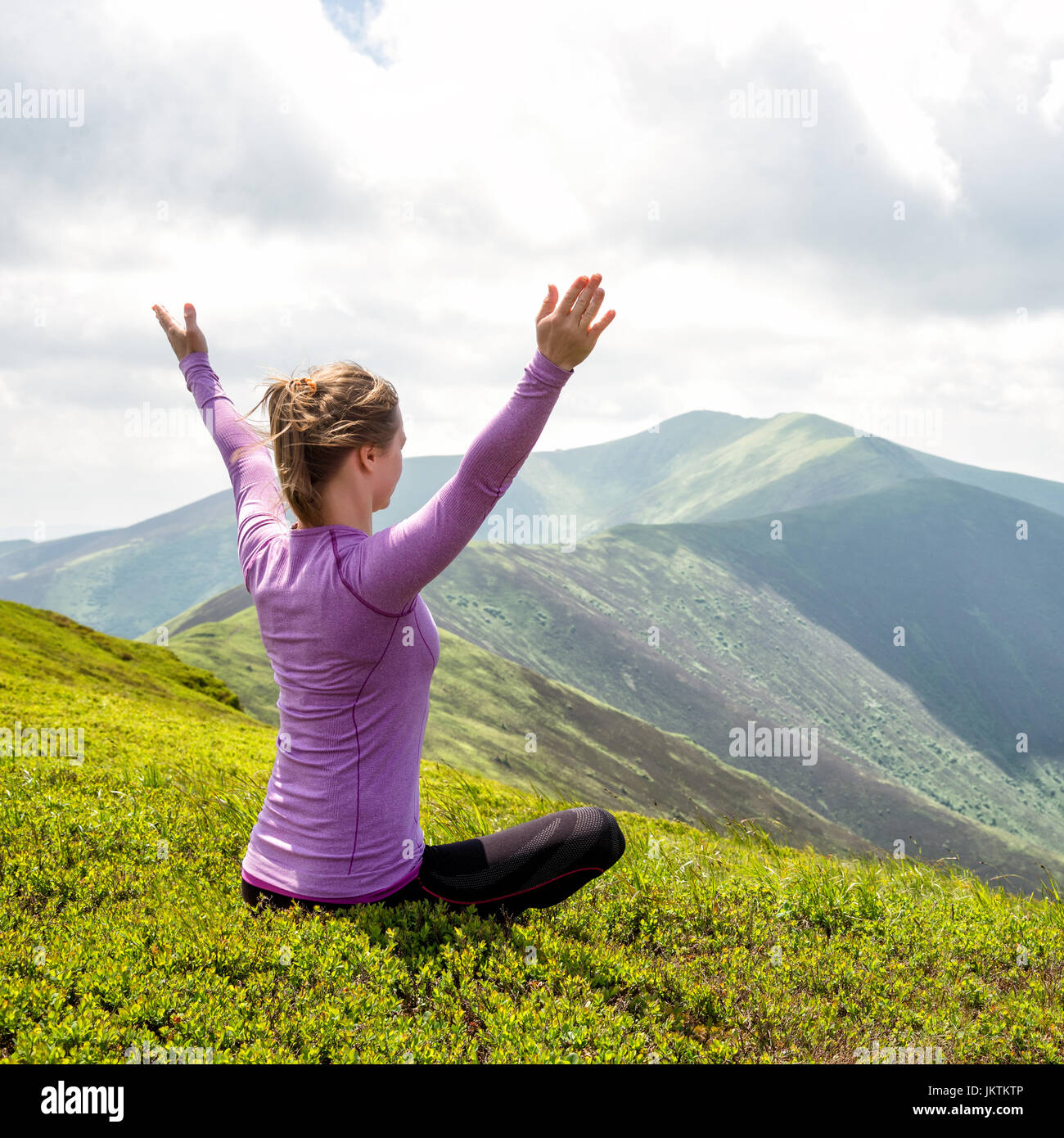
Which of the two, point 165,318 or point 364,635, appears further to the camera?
point 165,318

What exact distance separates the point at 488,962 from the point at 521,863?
536 millimetres

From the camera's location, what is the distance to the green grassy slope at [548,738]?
82.6m

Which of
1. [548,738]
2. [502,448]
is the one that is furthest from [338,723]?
[548,738]

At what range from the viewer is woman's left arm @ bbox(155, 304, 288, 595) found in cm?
421

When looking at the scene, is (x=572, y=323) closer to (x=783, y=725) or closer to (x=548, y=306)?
(x=548, y=306)

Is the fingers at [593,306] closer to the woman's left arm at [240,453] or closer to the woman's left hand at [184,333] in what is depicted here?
the woman's left arm at [240,453]

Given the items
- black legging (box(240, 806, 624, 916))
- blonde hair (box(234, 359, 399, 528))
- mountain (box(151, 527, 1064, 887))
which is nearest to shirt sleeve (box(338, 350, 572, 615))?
blonde hair (box(234, 359, 399, 528))

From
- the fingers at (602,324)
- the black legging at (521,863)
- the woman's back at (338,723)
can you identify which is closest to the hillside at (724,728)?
the black legging at (521,863)

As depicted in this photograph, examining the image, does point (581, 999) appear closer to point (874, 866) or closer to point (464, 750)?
point (874, 866)

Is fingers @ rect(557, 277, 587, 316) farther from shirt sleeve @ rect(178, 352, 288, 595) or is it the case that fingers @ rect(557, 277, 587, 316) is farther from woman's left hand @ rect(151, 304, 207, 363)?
woman's left hand @ rect(151, 304, 207, 363)

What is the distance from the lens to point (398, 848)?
4.26 m

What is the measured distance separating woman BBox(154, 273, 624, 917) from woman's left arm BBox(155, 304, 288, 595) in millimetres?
22

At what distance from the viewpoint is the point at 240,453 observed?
473 cm

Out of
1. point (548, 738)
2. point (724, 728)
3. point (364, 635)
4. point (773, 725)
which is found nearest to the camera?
point (364, 635)
